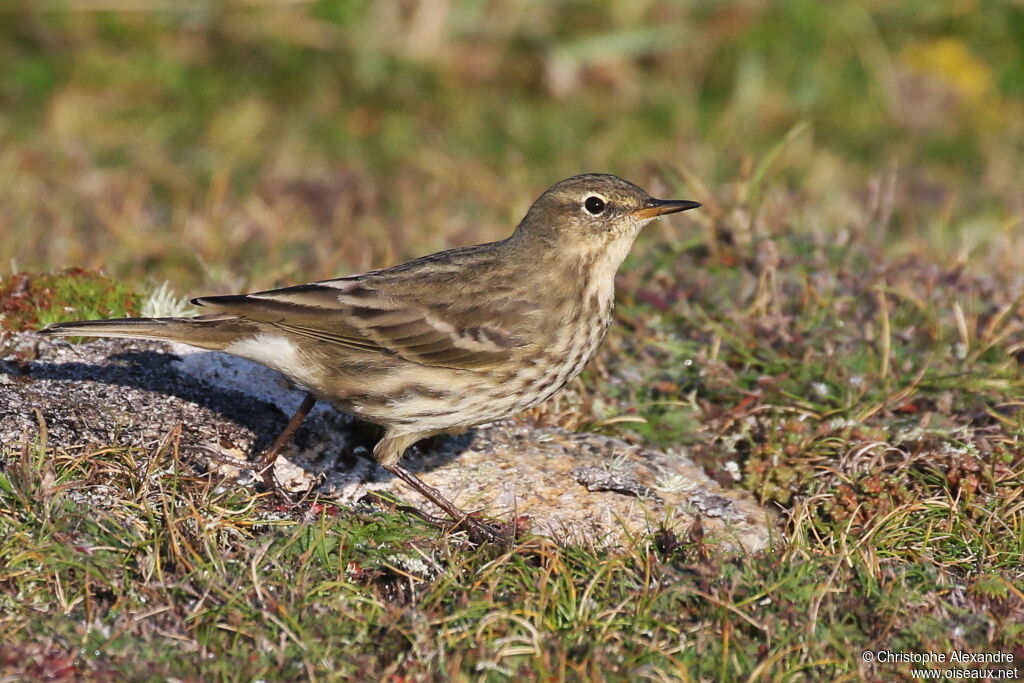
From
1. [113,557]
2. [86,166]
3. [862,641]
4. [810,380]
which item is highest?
[86,166]

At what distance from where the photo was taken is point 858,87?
11070 mm

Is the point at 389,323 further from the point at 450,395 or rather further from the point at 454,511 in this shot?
the point at 454,511

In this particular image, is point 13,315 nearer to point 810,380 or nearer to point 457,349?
point 457,349

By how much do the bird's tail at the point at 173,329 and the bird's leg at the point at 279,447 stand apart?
0.39m

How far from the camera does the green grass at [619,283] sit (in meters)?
3.96

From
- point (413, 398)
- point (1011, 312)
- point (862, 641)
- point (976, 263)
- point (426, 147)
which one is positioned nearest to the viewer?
point (862, 641)

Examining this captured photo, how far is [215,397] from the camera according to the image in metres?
5.39

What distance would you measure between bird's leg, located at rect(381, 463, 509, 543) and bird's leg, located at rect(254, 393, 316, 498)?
0.41 m

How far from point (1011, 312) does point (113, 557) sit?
448 centimetres

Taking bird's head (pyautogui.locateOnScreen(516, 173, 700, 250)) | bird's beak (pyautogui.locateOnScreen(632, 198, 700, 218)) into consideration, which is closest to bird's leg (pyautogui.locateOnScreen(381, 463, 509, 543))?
bird's head (pyautogui.locateOnScreen(516, 173, 700, 250))

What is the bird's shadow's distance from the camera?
17.2 feet

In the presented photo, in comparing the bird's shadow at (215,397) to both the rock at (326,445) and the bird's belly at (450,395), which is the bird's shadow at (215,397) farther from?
the bird's belly at (450,395)

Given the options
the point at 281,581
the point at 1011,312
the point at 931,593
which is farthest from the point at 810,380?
the point at 281,581

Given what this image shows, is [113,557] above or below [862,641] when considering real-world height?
above
